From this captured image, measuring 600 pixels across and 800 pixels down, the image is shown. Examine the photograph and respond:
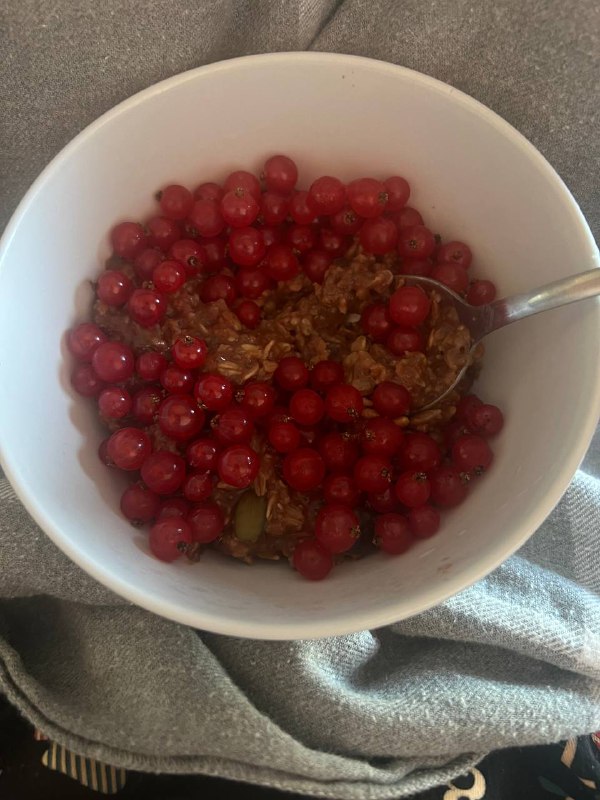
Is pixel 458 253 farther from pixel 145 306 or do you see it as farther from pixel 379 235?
pixel 145 306

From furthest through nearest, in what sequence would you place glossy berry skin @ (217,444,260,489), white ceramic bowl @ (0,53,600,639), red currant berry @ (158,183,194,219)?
1. red currant berry @ (158,183,194,219)
2. glossy berry skin @ (217,444,260,489)
3. white ceramic bowl @ (0,53,600,639)

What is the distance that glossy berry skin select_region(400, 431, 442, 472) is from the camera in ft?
2.88

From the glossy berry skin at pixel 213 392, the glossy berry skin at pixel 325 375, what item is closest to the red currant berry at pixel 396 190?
the glossy berry skin at pixel 325 375

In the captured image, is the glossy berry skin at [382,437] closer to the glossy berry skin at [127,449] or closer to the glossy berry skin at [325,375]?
the glossy berry skin at [325,375]

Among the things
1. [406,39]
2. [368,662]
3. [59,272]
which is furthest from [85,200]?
[368,662]

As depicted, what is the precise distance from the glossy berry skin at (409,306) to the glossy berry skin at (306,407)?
153 mm

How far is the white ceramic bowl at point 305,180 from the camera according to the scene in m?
0.73

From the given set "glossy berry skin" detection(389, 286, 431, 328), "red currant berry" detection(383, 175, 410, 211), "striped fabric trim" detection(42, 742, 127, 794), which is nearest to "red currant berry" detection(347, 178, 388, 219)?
"red currant berry" detection(383, 175, 410, 211)

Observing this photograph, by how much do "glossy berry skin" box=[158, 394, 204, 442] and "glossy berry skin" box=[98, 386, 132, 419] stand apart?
5 cm

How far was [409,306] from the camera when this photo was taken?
90 centimetres

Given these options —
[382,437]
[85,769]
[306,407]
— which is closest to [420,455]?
[382,437]

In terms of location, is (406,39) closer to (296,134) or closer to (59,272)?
(296,134)

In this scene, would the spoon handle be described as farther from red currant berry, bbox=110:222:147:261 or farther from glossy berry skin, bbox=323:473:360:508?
red currant berry, bbox=110:222:147:261

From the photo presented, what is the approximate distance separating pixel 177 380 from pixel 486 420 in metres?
0.39
